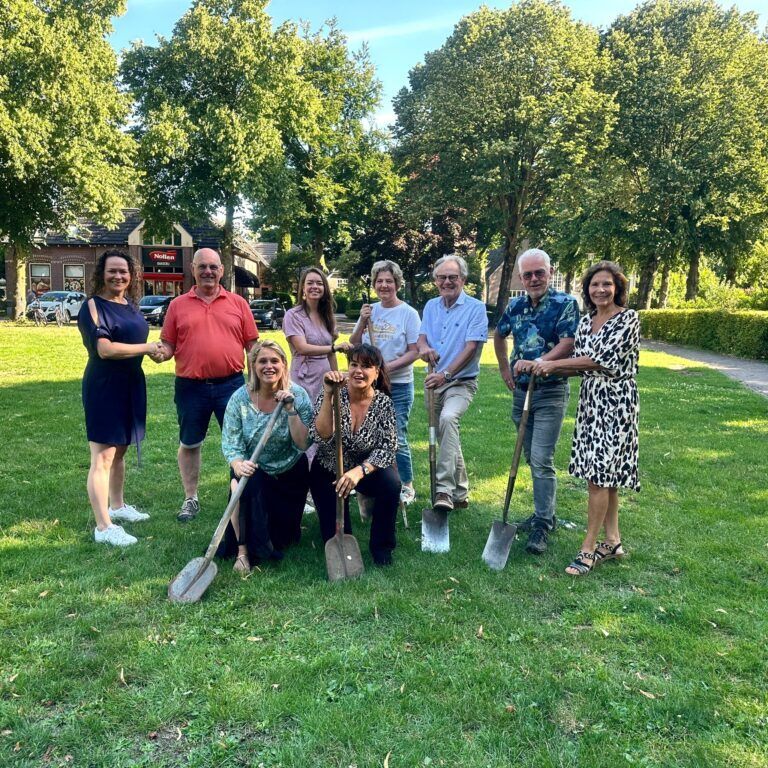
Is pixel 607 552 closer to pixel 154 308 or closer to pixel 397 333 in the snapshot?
pixel 397 333

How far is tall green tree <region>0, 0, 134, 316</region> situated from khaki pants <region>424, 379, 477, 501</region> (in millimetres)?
21711

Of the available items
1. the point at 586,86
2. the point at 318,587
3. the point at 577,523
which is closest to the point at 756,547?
the point at 577,523

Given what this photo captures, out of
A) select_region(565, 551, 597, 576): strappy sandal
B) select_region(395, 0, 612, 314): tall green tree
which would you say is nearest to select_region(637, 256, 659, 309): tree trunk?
select_region(395, 0, 612, 314): tall green tree

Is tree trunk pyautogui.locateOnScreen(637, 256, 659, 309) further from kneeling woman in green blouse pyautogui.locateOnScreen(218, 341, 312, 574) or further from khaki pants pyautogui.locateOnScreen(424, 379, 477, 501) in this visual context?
kneeling woman in green blouse pyautogui.locateOnScreen(218, 341, 312, 574)

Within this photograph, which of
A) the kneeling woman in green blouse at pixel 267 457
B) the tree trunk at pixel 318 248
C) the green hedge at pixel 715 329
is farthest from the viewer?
the tree trunk at pixel 318 248

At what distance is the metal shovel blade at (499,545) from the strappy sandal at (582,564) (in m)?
0.41

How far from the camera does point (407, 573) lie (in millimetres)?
Result: 3963

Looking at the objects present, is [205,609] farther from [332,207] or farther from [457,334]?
[332,207]

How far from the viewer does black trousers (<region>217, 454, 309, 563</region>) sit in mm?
4059

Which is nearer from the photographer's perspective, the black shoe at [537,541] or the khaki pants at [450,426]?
the black shoe at [537,541]

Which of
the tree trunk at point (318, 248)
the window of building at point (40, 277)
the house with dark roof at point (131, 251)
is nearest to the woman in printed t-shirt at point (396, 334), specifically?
the tree trunk at point (318, 248)

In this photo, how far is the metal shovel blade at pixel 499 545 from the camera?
4.09 m

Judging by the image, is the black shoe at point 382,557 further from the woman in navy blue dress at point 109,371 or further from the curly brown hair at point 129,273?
the curly brown hair at point 129,273

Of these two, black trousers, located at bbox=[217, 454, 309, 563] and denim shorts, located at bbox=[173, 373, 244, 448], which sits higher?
denim shorts, located at bbox=[173, 373, 244, 448]
